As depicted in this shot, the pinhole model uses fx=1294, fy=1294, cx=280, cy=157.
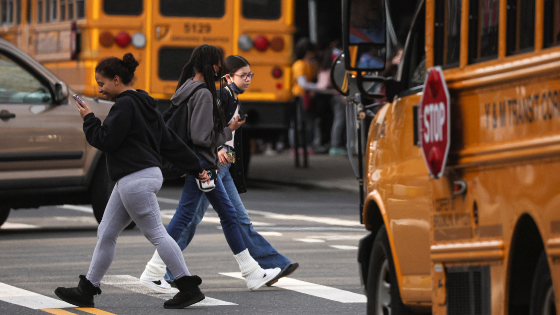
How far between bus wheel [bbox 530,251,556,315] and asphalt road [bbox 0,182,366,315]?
321cm

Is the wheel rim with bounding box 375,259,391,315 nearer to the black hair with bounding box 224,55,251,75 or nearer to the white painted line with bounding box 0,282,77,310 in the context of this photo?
the white painted line with bounding box 0,282,77,310

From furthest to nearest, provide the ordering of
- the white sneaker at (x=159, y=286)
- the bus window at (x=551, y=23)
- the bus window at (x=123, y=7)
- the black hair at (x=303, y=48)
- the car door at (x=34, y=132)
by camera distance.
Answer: the black hair at (x=303, y=48) → the bus window at (x=123, y=7) → the car door at (x=34, y=132) → the white sneaker at (x=159, y=286) → the bus window at (x=551, y=23)

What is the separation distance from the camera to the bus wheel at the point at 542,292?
4297mm

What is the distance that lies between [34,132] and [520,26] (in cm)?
789

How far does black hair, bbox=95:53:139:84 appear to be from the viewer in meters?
7.45

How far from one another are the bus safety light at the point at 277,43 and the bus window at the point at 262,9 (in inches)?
11.0

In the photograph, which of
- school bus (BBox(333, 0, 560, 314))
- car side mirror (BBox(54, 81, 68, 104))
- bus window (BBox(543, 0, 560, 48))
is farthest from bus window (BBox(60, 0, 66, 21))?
bus window (BBox(543, 0, 560, 48))

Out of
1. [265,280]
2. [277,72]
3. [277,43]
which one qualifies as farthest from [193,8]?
[265,280]

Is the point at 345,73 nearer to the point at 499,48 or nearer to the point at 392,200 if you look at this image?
the point at 392,200

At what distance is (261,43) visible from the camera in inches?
673

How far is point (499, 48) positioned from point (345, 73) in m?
2.78

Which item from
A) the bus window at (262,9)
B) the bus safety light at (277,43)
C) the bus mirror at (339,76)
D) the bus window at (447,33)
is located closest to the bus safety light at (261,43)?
the bus safety light at (277,43)

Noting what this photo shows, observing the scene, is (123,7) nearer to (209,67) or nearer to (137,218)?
(209,67)

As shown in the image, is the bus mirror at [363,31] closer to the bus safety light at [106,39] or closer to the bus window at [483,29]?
the bus window at [483,29]
